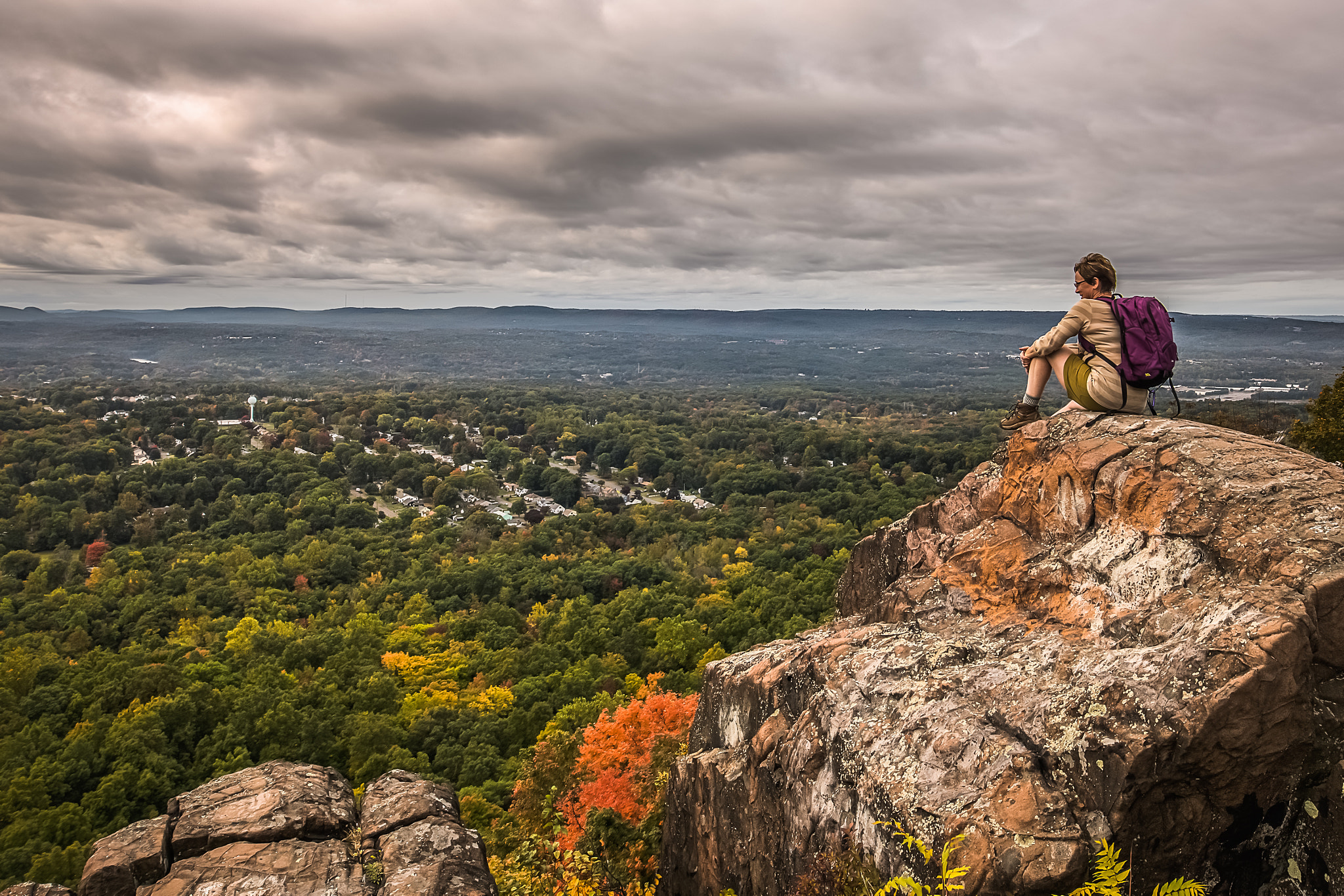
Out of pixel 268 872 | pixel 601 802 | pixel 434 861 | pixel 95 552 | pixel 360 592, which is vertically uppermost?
pixel 268 872

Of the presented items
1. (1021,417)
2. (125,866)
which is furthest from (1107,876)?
(125,866)

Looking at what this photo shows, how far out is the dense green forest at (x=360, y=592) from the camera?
1232 inches

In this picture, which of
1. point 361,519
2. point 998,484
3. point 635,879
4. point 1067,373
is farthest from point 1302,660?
point 361,519

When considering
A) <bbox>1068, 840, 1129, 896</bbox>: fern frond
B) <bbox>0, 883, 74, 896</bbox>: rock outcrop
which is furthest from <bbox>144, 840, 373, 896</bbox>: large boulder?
<bbox>1068, 840, 1129, 896</bbox>: fern frond

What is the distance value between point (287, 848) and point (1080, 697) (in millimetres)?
10560

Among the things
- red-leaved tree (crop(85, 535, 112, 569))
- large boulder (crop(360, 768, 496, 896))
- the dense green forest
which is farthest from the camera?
red-leaved tree (crop(85, 535, 112, 569))

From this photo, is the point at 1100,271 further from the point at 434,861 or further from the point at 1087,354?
the point at 434,861

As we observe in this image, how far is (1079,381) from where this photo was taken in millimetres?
9719

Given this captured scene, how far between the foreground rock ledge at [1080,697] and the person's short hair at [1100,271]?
183 centimetres

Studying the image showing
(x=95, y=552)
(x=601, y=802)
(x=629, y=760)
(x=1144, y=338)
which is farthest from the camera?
(x=95, y=552)

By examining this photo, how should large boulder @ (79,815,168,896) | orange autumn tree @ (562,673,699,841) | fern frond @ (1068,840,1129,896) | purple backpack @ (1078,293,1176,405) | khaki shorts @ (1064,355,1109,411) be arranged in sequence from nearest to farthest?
1. fern frond @ (1068,840,1129,896)
2. purple backpack @ (1078,293,1176,405)
3. khaki shorts @ (1064,355,1109,411)
4. large boulder @ (79,815,168,896)
5. orange autumn tree @ (562,673,699,841)

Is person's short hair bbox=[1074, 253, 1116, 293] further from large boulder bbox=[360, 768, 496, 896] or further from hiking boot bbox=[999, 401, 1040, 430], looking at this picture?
large boulder bbox=[360, 768, 496, 896]

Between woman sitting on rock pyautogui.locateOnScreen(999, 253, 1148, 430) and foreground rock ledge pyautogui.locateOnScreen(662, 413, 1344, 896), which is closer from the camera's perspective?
foreground rock ledge pyautogui.locateOnScreen(662, 413, 1344, 896)

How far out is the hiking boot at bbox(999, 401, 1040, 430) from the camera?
34.7 ft
